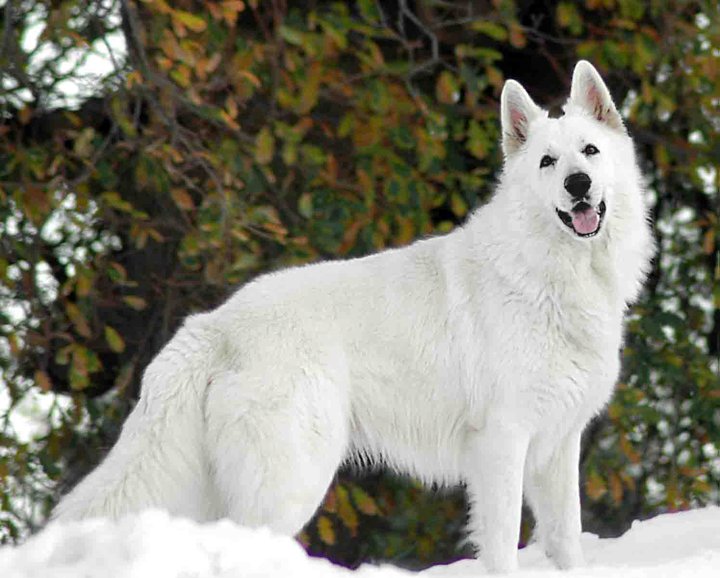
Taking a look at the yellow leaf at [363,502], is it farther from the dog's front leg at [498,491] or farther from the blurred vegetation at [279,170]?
the dog's front leg at [498,491]

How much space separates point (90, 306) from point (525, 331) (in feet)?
10.1

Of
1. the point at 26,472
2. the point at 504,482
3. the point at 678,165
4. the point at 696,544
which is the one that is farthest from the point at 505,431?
the point at 678,165

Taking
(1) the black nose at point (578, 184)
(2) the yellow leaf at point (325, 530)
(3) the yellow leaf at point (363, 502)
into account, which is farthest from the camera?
(3) the yellow leaf at point (363, 502)

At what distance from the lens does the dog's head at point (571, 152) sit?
4.51 m

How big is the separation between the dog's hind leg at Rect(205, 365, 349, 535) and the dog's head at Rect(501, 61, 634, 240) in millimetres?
1060

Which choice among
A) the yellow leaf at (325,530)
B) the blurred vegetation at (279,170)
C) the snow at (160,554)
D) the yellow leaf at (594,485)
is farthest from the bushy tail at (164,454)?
the yellow leaf at (594,485)

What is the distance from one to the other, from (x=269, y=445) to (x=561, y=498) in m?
1.19

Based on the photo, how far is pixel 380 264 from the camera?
16.1 feet

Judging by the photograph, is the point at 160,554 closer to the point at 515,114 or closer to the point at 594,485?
the point at 515,114

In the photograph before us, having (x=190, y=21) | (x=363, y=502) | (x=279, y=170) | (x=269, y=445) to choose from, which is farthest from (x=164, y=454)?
→ (x=279, y=170)

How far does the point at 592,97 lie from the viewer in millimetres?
4793

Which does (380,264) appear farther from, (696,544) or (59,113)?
(59,113)

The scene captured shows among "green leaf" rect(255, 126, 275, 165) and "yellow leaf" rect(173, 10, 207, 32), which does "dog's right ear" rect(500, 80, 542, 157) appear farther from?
"green leaf" rect(255, 126, 275, 165)

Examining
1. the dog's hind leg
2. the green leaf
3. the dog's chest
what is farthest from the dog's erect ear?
the green leaf
